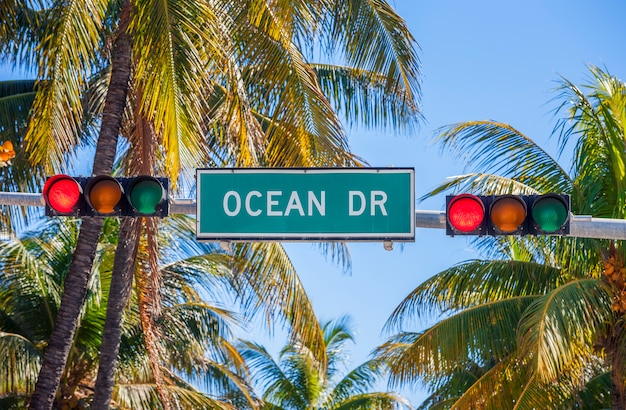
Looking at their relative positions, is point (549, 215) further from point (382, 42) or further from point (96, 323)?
point (96, 323)

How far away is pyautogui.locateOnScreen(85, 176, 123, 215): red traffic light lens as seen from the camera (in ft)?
28.5

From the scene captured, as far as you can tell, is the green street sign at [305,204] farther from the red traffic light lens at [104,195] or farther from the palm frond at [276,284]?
the palm frond at [276,284]

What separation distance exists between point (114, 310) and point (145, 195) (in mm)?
8279

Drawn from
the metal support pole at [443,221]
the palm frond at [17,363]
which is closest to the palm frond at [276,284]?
the palm frond at [17,363]

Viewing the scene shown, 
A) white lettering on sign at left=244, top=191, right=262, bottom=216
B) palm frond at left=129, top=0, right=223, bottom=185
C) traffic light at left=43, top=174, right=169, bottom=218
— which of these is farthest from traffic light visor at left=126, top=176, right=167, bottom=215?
palm frond at left=129, top=0, right=223, bottom=185

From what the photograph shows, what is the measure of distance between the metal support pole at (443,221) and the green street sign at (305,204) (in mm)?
219

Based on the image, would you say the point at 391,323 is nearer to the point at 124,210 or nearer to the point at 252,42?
the point at 252,42

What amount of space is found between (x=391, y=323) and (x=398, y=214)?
1055cm

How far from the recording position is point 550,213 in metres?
8.46

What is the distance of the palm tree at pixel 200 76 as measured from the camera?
12414 mm

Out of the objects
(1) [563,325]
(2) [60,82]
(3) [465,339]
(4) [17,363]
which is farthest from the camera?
(4) [17,363]

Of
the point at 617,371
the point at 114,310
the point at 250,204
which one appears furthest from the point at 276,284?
the point at 250,204

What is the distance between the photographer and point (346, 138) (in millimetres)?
13867

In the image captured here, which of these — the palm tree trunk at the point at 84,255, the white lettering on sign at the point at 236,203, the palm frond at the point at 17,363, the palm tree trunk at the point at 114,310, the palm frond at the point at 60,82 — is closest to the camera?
the white lettering on sign at the point at 236,203
